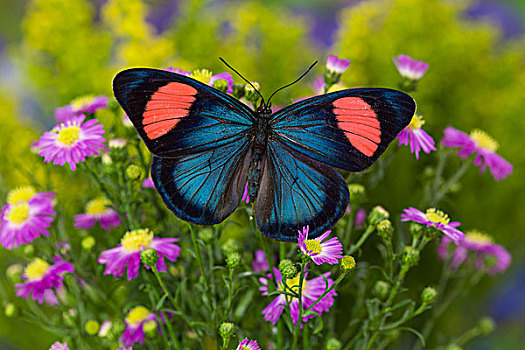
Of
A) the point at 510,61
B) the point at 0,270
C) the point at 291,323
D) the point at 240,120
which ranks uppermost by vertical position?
the point at 510,61

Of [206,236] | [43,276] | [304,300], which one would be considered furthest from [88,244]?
[304,300]

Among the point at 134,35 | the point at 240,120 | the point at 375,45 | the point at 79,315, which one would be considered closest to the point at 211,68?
the point at 134,35

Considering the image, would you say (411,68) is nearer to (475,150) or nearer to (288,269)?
(475,150)

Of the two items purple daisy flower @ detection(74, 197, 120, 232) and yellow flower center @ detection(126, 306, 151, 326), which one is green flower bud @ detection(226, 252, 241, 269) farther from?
purple daisy flower @ detection(74, 197, 120, 232)

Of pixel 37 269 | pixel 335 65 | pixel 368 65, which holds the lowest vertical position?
pixel 37 269

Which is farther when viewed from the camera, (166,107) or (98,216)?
(98,216)

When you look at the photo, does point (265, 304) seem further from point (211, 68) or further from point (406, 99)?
point (211, 68)

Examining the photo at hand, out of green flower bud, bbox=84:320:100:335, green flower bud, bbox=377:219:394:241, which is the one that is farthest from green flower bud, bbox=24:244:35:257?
green flower bud, bbox=377:219:394:241
